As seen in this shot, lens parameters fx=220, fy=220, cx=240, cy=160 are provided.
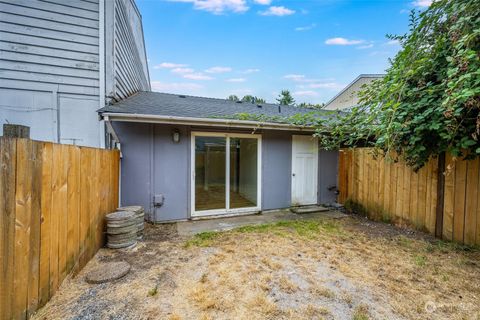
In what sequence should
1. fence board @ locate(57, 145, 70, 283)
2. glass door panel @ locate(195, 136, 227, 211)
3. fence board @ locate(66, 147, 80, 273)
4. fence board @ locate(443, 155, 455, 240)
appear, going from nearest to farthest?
1. fence board @ locate(57, 145, 70, 283)
2. fence board @ locate(66, 147, 80, 273)
3. fence board @ locate(443, 155, 455, 240)
4. glass door panel @ locate(195, 136, 227, 211)

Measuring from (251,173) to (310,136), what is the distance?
1.99m

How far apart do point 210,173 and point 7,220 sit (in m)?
3.77

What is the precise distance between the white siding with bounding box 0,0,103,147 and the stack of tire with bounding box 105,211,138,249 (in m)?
1.81

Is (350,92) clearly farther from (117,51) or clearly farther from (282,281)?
(282,281)

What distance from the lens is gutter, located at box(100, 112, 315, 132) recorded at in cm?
393

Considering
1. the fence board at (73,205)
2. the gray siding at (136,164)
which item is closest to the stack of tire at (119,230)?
the fence board at (73,205)

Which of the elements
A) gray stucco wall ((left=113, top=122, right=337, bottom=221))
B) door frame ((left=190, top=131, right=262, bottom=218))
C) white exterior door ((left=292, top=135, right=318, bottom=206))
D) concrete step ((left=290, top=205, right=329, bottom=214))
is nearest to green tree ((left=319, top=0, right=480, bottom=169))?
white exterior door ((left=292, top=135, right=318, bottom=206))

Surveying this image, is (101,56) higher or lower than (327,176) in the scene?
higher

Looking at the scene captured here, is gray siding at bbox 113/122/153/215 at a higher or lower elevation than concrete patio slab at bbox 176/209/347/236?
higher

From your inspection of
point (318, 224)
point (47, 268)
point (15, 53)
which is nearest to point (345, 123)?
point (318, 224)

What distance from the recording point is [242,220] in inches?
197

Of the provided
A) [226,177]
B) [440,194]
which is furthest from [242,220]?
[440,194]

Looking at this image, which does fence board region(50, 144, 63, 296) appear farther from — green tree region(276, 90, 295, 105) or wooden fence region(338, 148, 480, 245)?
green tree region(276, 90, 295, 105)

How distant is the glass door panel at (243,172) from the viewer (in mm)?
5363
